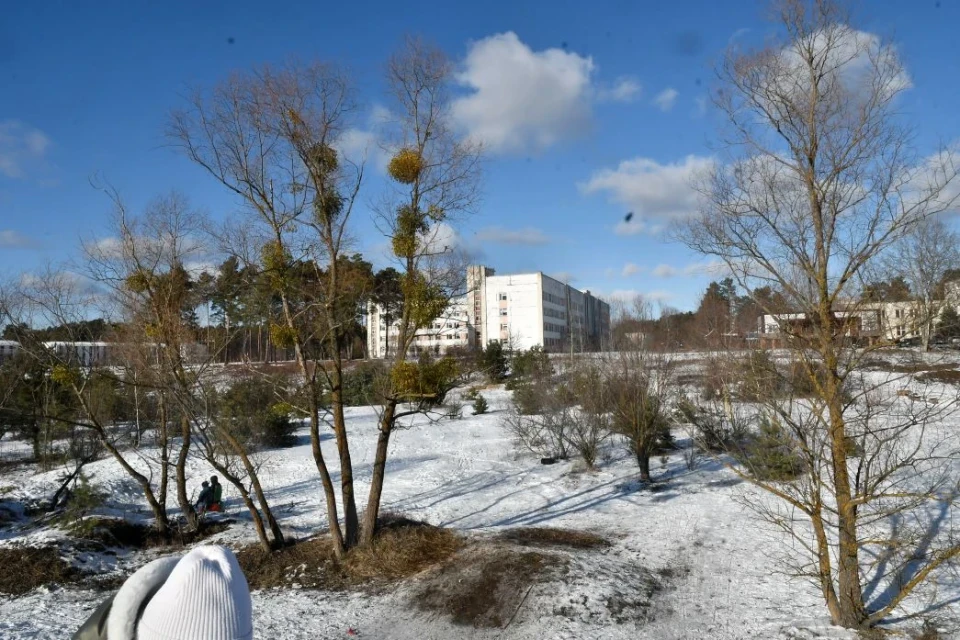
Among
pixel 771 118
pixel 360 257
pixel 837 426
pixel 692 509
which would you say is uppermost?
pixel 771 118

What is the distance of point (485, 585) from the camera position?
9.52 metres

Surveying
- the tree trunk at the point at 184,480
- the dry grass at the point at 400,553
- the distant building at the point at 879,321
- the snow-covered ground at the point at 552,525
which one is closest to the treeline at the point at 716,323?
the distant building at the point at 879,321

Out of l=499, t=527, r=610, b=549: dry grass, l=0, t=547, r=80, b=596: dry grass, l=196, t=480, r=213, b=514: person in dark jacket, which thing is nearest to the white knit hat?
l=499, t=527, r=610, b=549: dry grass

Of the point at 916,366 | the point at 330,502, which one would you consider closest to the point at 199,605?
the point at 916,366

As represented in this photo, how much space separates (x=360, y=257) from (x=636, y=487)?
10265mm

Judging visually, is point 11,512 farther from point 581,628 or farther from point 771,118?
point 771,118

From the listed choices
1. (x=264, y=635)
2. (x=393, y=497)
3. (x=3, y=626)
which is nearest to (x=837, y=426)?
(x=264, y=635)

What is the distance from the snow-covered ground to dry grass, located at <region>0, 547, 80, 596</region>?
19.8 inches

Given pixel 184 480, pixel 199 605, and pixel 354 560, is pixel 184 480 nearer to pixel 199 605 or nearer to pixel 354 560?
pixel 354 560

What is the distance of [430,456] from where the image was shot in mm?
21688

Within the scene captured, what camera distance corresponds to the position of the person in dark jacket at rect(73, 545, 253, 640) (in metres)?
1.83

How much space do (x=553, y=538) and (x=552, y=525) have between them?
1507 mm

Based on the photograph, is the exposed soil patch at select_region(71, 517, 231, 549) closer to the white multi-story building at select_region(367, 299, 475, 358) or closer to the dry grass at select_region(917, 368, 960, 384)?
the white multi-story building at select_region(367, 299, 475, 358)

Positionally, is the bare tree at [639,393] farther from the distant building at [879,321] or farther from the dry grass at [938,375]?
the distant building at [879,321]
